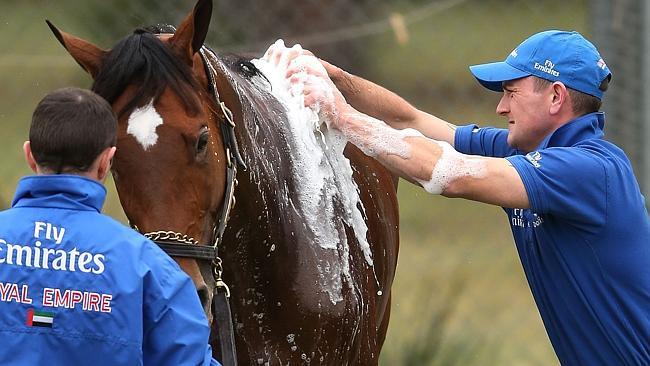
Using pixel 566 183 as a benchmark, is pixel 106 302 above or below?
below

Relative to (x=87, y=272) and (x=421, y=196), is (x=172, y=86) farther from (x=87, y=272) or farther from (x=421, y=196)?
(x=421, y=196)

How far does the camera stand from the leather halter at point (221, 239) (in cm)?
309

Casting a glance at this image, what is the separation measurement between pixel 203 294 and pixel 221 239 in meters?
0.37

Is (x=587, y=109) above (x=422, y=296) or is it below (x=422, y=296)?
above

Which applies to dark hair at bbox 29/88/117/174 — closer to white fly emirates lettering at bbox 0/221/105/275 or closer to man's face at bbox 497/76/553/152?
white fly emirates lettering at bbox 0/221/105/275

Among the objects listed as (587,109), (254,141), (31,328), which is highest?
(587,109)

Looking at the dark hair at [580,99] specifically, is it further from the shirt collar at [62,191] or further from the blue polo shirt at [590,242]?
the shirt collar at [62,191]

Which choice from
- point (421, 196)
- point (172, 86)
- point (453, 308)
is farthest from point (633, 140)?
point (421, 196)

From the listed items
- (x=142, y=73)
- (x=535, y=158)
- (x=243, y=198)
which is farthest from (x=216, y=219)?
(x=535, y=158)

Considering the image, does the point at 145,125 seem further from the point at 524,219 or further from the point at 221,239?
the point at 524,219

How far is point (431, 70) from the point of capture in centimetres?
734

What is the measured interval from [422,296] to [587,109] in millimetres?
3237

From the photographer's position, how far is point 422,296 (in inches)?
267

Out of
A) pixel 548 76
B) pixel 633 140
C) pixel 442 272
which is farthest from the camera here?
pixel 442 272
